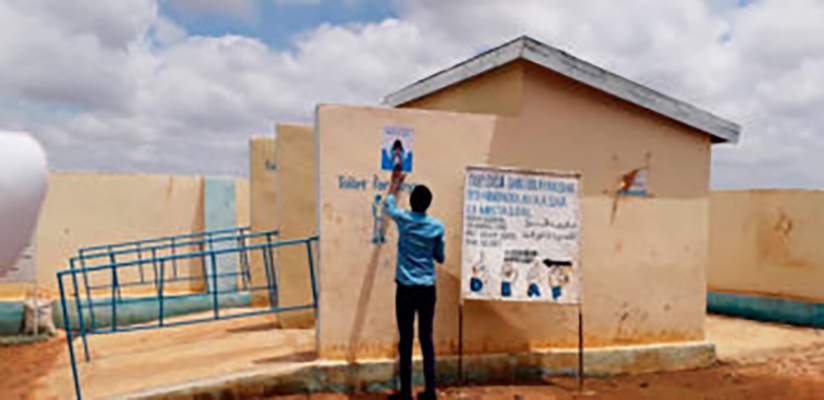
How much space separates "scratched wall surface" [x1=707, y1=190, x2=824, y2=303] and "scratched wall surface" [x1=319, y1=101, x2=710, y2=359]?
459 cm

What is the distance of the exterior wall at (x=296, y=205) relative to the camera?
6617mm

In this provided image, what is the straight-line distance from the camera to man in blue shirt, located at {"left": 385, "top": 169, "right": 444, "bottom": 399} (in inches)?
167

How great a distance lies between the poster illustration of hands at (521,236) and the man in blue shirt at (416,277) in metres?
0.51

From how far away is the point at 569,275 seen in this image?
491 centimetres

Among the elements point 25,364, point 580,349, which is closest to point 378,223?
point 580,349

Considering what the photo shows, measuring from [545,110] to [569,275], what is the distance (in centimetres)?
160

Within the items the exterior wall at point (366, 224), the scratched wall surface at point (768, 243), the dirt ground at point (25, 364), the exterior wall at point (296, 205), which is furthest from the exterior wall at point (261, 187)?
the scratched wall surface at point (768, 243)

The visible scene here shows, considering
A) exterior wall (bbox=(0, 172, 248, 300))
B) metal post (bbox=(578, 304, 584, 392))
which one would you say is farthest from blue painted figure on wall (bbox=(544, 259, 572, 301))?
exterior wall (bbox=(0, 172, 248, 300))

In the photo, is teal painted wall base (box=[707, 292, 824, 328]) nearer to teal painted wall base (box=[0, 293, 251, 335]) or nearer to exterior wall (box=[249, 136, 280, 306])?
exterior wall (box=[249, 136, 280, 306])

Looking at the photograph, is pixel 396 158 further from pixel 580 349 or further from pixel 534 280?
pixel 580 349

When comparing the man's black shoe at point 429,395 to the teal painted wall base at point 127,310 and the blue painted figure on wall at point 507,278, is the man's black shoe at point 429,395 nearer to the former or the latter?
the blue painted figure on wall at point 507,278

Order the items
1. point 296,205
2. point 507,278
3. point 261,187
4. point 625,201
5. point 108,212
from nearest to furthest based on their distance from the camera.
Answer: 1. point 507,278
2. point 625,201
3. point 296,205
4. point 261,187
5. point 108,212

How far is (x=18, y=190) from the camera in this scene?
1.13 m

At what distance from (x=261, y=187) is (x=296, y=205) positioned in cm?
183
